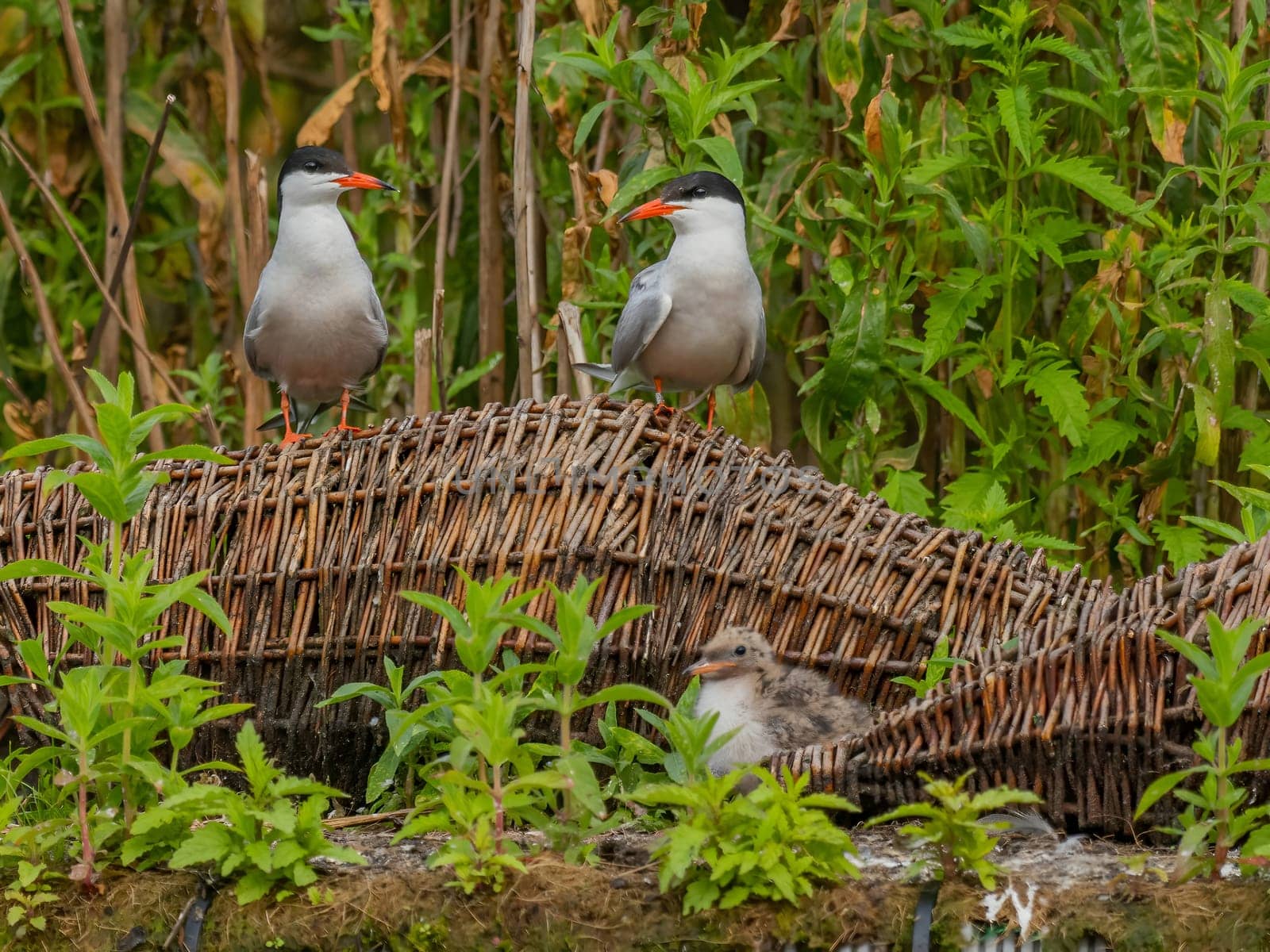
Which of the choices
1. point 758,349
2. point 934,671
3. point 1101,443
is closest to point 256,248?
point 758,349

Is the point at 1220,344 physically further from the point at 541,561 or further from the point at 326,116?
the point at 326,116

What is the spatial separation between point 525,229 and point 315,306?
89 cm

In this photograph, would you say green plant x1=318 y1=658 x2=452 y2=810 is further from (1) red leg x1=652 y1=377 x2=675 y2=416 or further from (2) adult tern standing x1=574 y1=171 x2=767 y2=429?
(2) adult tern standing x1=574 y1=171 x2=767 y2=429

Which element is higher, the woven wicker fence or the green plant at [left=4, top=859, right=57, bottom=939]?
the woven wicker fence

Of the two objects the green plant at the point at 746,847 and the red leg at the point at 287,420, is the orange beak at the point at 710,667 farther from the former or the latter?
the red leg at the point at 287,420

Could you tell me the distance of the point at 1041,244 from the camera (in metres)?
5.27

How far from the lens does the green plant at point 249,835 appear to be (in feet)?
9.34

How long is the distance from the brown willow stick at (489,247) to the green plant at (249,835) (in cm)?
355

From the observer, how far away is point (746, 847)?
2768mm

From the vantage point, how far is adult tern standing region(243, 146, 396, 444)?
5320mm

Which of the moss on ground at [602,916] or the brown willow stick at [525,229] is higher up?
the brown willow stick at [525,229]

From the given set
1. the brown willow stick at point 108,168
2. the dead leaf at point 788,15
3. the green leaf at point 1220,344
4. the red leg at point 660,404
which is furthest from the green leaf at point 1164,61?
the brown willow stick at point 108,168

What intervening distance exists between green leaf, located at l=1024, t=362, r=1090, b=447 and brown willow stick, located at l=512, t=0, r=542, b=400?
175 cm

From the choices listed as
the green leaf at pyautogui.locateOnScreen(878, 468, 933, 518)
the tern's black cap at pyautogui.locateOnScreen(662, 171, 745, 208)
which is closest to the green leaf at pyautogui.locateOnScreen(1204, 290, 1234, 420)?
the green leaf at pyautogui.locateOnScreen(878, 468, 933, 518)
